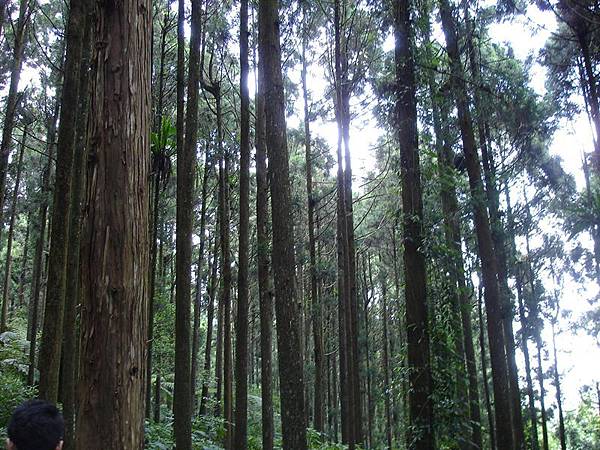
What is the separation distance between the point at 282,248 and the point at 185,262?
7.53ft

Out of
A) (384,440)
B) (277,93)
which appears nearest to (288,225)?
(277,93)

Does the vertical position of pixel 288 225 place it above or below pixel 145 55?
below

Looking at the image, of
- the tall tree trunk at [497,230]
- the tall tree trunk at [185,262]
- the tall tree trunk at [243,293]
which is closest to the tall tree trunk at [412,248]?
the tall tree trunk at [243,293]

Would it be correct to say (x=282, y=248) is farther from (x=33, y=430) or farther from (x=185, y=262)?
(x=33, y=430)

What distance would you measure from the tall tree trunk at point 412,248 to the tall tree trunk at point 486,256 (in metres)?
2.39

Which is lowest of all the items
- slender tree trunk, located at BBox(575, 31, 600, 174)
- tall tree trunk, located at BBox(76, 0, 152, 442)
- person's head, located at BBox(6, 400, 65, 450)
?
person's head, located at BBox(6, 400, 65, 450)

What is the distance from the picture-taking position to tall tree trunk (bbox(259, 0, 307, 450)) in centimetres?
555

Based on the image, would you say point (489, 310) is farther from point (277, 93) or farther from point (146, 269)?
point (146, 269)

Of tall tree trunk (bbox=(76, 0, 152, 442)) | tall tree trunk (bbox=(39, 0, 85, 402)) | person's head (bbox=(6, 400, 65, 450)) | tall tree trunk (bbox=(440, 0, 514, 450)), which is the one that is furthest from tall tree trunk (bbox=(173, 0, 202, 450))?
tall tree trunk (bbox=(440, 0, 514, 450))

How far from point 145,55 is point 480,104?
10.2 meters

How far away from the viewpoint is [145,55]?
3309 mm

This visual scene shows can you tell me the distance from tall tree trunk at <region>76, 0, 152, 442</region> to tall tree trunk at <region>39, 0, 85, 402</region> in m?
2.75

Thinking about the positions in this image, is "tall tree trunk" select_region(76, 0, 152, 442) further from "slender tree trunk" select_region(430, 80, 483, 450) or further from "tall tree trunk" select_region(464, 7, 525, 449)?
"tall tree trunk" select_region(464, 7, 525, 449)

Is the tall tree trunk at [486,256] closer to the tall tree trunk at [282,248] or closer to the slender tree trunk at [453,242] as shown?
the slender tree trunk at [453,242]
